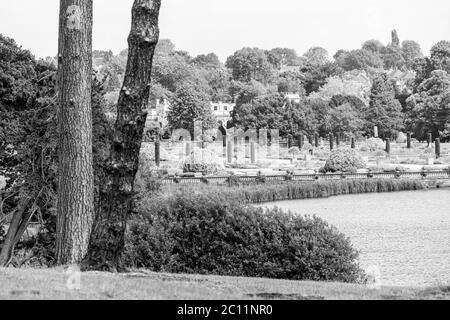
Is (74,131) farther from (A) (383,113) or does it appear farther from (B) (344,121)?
(A) (383,113)

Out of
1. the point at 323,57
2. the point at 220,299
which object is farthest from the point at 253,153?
the point at 323,57

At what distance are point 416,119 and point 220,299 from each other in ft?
206

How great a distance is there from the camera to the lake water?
13.7 meters

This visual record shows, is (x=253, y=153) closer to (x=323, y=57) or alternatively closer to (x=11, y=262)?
(x=11, y=262)

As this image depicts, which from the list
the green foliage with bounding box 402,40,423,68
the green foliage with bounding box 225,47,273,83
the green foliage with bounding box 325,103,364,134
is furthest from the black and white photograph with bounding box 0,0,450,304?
the green foliage with bounding box 402,40,423,68

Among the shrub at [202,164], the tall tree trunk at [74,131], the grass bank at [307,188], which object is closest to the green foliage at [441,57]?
the shrub at [202,164]

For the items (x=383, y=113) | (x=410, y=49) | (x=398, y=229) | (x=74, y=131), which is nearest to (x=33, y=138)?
(x=74, y=131)

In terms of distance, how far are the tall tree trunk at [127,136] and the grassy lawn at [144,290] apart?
24.0 inches

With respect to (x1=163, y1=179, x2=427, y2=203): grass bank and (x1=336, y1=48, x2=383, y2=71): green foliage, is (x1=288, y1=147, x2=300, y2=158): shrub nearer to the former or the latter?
(x1=163, y1=179, x2=427, y2=203): grass bank

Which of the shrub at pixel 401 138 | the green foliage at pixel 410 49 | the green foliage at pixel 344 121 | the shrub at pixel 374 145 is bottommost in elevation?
the shrub at pixel 374 145

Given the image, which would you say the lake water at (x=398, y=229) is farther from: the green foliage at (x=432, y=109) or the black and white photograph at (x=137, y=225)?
the green foliage at (x=432, y=109)

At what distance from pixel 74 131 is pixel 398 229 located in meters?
11.2

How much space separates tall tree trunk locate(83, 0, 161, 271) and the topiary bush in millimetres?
2845

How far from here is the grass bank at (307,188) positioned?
28.6 metres
